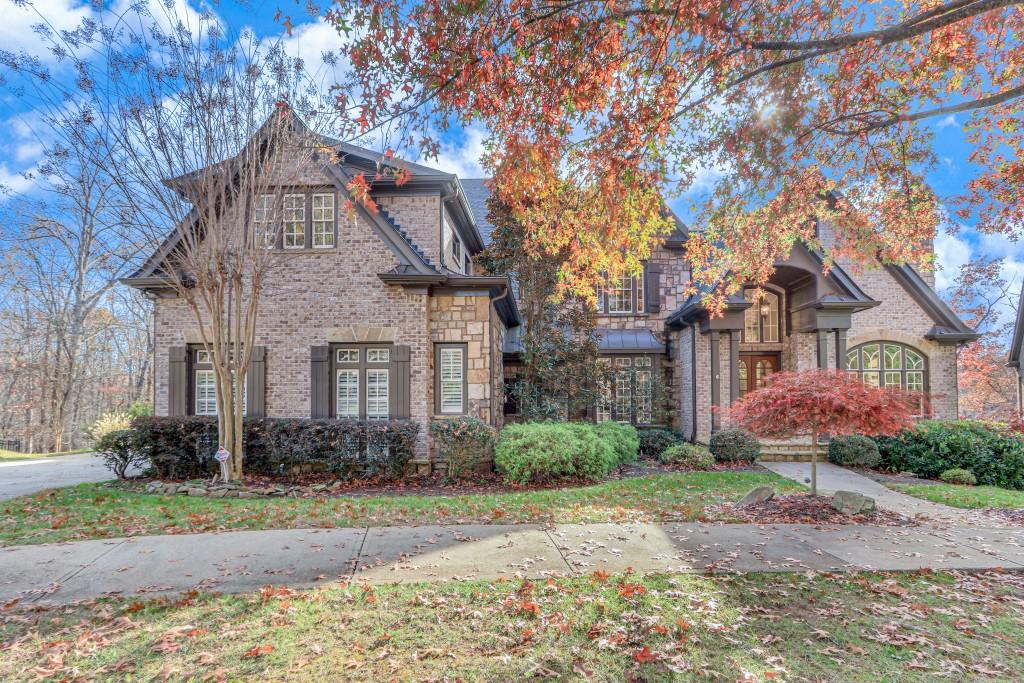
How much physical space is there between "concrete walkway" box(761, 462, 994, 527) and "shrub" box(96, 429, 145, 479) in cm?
1233

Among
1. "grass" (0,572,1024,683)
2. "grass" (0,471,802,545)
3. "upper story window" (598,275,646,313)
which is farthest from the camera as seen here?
"upper story window" (598,275,646,313)

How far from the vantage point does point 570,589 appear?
14.4 ft

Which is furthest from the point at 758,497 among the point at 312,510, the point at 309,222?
the point at 309,222

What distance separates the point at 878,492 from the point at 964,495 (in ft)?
4.13

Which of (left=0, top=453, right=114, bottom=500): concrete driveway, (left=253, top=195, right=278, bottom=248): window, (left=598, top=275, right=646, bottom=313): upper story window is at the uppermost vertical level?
(left=253, top=195, right=278, bottom=248): window

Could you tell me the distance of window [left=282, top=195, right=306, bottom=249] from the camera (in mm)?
11234

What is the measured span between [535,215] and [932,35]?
5706 mm

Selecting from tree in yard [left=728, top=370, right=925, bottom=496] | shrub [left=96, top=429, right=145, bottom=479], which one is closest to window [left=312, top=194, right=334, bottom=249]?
shrub [left=96, top=429, right=145, bottom=479]

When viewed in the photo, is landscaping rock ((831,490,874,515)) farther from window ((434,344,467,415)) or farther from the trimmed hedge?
the trimmed hedge

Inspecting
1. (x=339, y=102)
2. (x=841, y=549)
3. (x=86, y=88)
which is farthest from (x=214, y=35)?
(x=841, y=549)

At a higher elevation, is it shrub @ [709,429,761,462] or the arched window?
the arched window

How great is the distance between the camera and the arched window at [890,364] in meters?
15.1

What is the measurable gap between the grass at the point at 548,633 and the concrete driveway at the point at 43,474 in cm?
745

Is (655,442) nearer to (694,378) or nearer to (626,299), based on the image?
(694,378)
